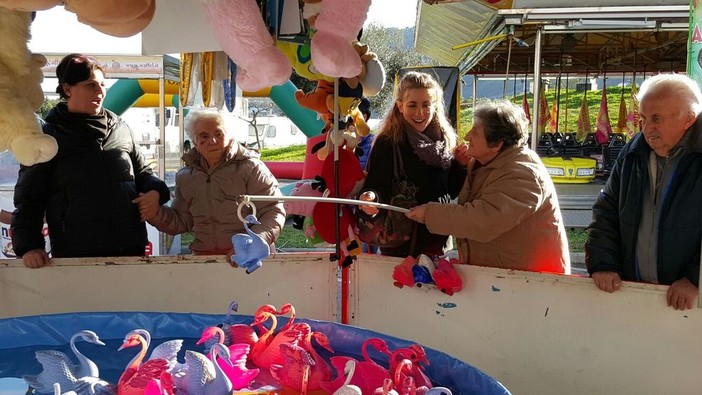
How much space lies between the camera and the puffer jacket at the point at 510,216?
2061 millimetres

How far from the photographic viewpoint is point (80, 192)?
7.47 ft

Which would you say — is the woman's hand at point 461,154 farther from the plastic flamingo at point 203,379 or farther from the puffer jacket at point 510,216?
the plastic flamingo at point 203,379

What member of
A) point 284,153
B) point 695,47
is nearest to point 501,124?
point 695,47

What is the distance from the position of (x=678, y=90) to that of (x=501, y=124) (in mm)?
523

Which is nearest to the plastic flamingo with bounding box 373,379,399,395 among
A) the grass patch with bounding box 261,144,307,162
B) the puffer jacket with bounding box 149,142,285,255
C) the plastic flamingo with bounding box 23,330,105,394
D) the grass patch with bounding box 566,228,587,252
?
the plastic flamingo with bounding box 23,330,105,394

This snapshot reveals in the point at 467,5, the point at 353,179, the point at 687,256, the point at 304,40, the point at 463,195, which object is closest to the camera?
the point at 687,256

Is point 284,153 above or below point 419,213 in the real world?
above

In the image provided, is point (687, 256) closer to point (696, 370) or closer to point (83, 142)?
point (696, 370)

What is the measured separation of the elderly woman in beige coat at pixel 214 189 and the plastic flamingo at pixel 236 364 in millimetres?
696

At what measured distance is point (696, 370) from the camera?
1.92 metres

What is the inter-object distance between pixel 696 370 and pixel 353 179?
1.26 metres

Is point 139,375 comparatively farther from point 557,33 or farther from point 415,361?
point 557,33

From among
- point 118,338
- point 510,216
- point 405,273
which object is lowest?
point 118,338

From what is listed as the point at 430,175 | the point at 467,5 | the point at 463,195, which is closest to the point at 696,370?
the point at 463,195
